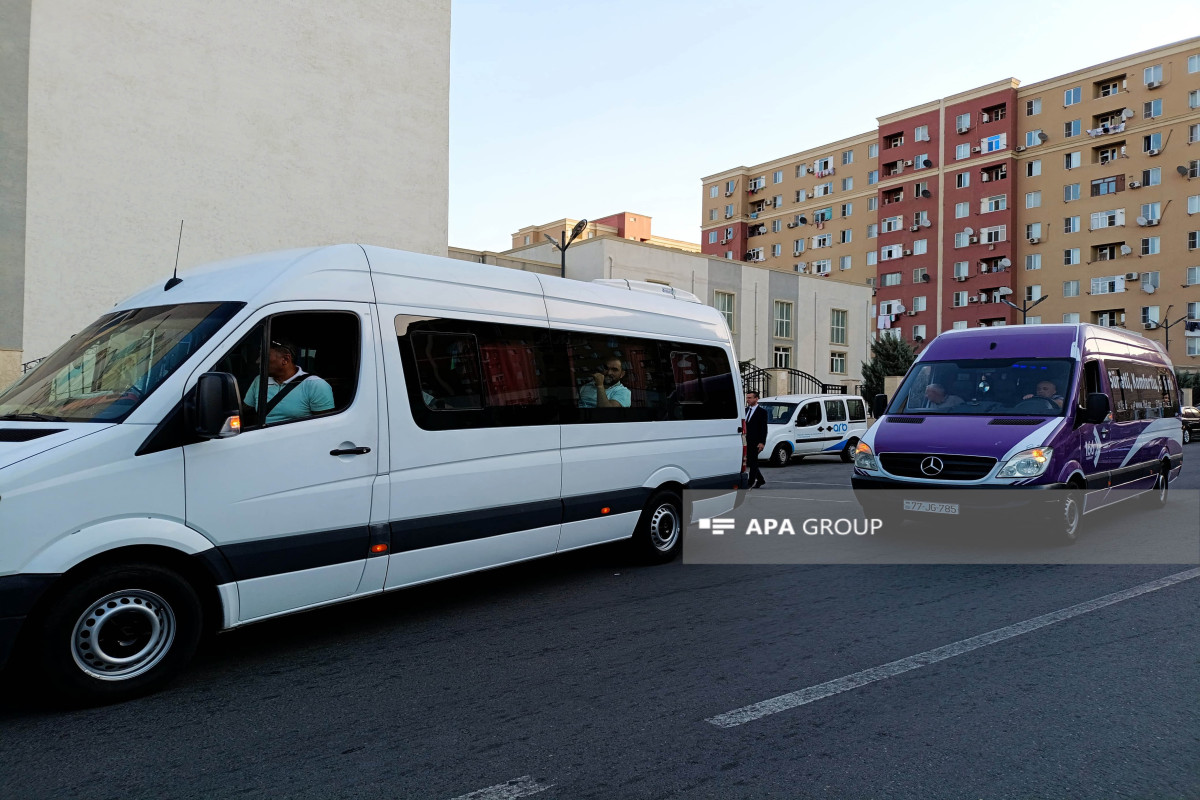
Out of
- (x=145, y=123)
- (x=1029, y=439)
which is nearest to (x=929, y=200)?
(x=145, y=123)

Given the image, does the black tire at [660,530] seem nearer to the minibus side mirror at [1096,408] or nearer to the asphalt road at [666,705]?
the asphalt road at [666,705]

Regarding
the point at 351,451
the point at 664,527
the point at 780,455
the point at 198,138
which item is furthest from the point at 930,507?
the point at 198,138

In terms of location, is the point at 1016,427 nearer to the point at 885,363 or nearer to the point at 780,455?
the point at 780,455

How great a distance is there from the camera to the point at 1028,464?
7797mm

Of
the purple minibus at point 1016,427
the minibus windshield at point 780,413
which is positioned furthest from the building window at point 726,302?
the purple minibus at point 1016,427

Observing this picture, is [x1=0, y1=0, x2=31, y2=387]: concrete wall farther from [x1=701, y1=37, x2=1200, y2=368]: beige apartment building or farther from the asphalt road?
[x1=701, y1=37, x2=1200, y2=368]: beige apartment building

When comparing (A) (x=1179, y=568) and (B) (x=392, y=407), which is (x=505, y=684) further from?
(A) (x=1179, y=568)

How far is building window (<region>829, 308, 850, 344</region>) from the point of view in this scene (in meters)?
50.7

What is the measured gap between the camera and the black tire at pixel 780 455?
800 inches

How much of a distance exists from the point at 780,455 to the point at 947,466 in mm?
12505

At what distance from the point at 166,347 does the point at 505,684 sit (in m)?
2.51

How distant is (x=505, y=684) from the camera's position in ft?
14.5

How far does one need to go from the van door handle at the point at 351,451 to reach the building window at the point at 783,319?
44150mm

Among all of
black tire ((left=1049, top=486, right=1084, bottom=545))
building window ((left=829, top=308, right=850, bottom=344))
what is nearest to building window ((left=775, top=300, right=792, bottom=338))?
building window ((left=829, top=308, right=850, bottom=344))
